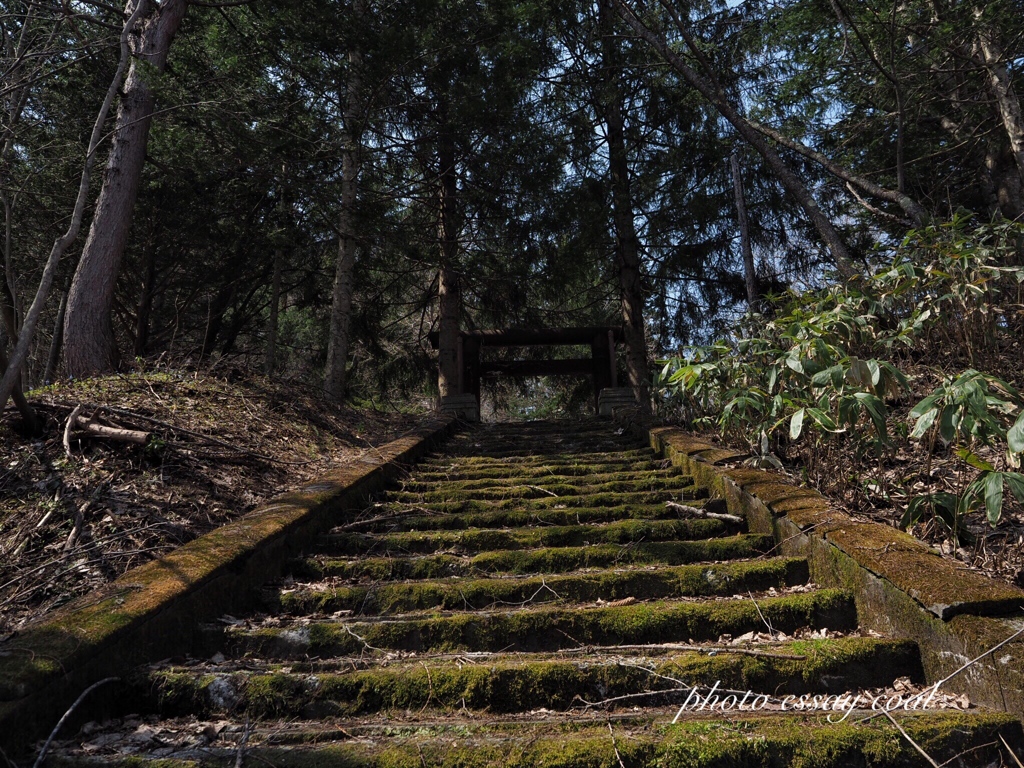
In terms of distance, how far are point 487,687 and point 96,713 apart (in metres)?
1.60

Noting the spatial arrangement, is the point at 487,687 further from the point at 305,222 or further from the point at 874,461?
the point at 305,222

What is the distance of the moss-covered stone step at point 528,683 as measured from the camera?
279cm

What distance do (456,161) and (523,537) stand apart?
975 centimetres

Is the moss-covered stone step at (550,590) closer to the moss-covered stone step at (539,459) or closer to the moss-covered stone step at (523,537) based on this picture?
the moss-covered stone step at (523,537)

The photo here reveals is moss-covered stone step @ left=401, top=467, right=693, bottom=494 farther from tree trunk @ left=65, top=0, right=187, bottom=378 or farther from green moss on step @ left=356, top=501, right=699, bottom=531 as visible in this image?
tree trunk @ left=65, top=0, right=187, bottom=378

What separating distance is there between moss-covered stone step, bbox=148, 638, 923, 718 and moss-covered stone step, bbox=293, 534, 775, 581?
4.24 feet

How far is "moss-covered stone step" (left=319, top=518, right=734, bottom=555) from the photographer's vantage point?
4562 millimetres

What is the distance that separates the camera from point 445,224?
42.8 ft

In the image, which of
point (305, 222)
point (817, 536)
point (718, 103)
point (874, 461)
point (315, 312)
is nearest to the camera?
point (817, 536)

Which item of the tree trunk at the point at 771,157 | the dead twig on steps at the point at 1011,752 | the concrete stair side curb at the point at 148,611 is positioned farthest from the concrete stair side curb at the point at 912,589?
the concrete stair side curb at the point at 148,611

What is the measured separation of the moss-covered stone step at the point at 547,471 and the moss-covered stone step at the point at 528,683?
3776mm

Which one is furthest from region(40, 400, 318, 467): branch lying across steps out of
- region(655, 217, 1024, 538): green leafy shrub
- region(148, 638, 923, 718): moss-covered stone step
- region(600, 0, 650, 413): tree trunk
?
region(600, 0, 650, 413): tree trunk

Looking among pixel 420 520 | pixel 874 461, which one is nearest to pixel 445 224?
pixel 420 520

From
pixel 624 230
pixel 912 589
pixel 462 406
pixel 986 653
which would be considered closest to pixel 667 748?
pixel 986 653
